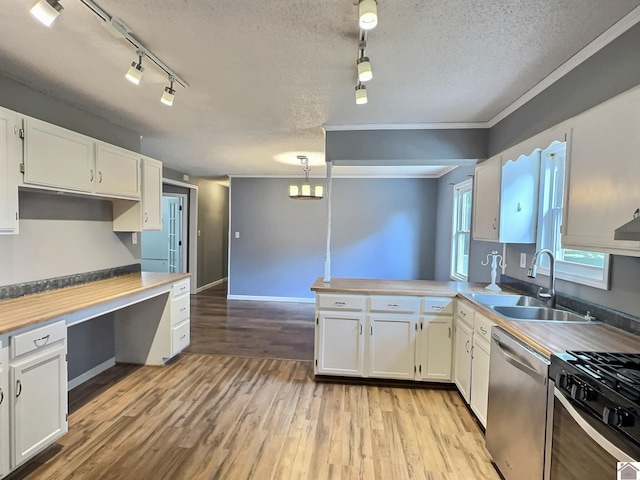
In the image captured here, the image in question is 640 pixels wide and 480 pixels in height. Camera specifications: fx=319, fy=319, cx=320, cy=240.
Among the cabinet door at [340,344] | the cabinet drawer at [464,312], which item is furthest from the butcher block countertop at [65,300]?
the cabinet drawer at [464,312]

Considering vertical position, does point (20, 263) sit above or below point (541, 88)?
below

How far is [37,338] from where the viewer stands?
1.77 meters

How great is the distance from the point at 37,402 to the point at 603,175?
316cm

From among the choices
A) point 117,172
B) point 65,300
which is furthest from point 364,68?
point 65,300

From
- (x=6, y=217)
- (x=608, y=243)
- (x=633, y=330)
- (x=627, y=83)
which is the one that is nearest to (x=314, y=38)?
(x=627, y=83)

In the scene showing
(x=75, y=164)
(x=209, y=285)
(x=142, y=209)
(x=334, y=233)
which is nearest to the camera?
(x=75, y=164)

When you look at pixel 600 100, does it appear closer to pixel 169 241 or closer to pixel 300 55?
pixel 300 55

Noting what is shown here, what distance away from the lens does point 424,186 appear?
5.72m

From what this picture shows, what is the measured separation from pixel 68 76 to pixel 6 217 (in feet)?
3.36

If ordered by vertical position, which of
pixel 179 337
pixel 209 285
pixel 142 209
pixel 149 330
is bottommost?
pixel 209 285

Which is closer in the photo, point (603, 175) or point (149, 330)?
point (603, 175)

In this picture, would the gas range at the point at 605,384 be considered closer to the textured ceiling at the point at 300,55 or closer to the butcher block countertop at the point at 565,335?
the butcher block countertop at the point at 565,335

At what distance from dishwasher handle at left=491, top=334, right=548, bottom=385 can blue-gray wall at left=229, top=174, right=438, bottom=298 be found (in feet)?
13.1

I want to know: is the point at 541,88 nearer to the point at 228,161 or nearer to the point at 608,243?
the point at 608,243
